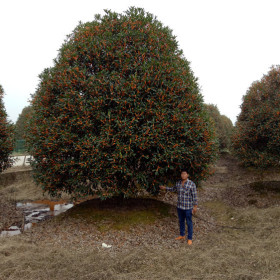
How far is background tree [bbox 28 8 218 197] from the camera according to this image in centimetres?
641

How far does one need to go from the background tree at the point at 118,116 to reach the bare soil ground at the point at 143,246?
1163mm

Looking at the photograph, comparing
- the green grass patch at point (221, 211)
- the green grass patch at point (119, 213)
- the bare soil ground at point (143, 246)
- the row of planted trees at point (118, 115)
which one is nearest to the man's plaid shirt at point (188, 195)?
the row of planted trees at point (118, 115)

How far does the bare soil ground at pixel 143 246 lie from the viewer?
5.04 metres

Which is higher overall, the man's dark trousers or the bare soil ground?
the man's dark trousers

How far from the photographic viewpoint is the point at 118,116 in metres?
6.42

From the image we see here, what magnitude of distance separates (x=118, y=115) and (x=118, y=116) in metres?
0.06

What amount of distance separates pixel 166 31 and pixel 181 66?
1.40 m

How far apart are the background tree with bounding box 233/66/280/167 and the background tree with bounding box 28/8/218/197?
4320mm

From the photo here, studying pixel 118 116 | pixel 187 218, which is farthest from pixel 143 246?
pixel 118 116

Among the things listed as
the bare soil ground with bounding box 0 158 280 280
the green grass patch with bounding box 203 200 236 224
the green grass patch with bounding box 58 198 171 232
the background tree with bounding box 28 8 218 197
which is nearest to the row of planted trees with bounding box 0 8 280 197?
the background tree with bounding box 28 8 218 197

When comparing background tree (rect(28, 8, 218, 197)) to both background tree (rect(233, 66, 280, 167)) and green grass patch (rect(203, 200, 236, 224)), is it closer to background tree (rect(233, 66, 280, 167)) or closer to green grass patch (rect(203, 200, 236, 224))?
green grass patch (rect(203, 200, 236, 224))

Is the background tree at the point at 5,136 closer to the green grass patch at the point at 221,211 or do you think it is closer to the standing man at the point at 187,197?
the standing man at the point at 187,197

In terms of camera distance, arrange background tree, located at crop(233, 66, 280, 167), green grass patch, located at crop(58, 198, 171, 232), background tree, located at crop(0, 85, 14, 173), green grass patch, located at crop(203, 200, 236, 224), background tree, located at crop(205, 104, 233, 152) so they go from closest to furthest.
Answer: green grass patch, located at crop(58, 198, 171, 232) → background tree, located at crop(0, 85, 14, 173) → green grass patch, located at crop(203, 200, 236, 224) → background tree, located at crop(233, 66, 280, 167) → background tree, located at crop(205, 104, 233, 152)

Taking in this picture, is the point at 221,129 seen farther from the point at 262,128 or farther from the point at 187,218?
the point at 187,218
